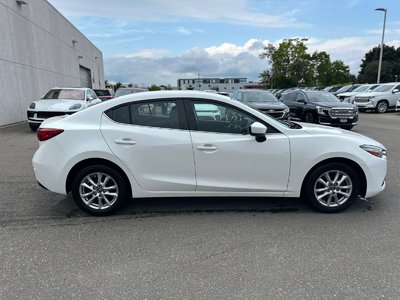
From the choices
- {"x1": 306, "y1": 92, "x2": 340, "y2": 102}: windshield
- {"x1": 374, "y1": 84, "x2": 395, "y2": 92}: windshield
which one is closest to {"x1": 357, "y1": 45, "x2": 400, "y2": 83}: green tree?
{"x1": 374, "y1": 84, "x2": 395, "y2": 92}: windshield

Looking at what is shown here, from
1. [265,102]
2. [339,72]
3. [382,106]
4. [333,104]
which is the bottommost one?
[382,106]

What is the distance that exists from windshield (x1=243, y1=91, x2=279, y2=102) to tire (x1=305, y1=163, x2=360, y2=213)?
806 centimetres

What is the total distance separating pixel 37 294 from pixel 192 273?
1282mm

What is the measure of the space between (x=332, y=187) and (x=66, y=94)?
1100 centimetres

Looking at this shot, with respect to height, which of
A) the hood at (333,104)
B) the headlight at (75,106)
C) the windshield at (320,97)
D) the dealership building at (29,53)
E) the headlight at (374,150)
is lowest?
the headlight at (374,150)

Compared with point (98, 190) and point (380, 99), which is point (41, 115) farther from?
point (380, 99)

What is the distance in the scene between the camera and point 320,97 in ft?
42.0

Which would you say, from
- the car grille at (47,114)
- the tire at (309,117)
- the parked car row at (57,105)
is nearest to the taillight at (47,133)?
the parked car row at (57,105)

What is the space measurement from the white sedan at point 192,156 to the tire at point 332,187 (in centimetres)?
1

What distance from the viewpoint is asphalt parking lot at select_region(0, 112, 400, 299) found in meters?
2.65

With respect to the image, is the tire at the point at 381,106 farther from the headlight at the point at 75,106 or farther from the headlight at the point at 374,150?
the headlight at the point at 374,150

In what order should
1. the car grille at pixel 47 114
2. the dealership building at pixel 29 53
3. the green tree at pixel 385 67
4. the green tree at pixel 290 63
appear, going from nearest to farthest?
the car grille at pixel 47 114, the dealership building at pixel 29 53, the green tree at pixel 290 63, the green tree at pixel 385 67

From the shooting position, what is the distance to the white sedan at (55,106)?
10680 mm

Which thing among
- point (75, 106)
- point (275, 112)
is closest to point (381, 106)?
point (275, 112)
